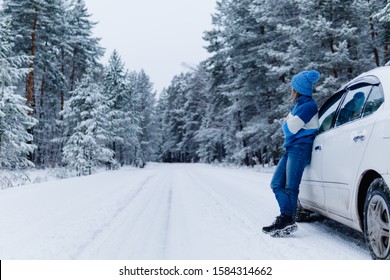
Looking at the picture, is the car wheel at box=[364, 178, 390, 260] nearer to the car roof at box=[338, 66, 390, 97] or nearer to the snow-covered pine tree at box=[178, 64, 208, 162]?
the car roof at box=[338, 66, 390, 97]

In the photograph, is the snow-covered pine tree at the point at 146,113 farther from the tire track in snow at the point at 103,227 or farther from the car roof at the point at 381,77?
the car roof at the point at 381,77

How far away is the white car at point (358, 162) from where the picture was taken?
114 inches

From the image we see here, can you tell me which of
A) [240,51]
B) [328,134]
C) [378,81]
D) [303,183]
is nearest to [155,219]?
[303,183]

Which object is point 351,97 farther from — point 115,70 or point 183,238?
point 115,70

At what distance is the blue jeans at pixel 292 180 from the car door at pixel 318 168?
0.51ft

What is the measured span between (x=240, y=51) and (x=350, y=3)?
29.7ft

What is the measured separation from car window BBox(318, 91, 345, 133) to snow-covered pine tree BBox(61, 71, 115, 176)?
18170 mm

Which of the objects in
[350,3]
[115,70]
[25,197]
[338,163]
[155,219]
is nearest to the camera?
[338,163]

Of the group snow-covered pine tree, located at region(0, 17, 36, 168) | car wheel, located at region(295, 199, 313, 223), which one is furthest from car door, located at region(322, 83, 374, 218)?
snow-covered pine tree, located at region(0, 17, 36, 168)

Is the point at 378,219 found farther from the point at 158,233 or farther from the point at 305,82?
the point at 158,233

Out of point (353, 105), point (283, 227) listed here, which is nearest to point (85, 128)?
point (283, 227)

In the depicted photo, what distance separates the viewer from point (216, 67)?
30.8 meters

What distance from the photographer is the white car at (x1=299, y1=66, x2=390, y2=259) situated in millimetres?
2891

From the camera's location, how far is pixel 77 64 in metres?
31.8
